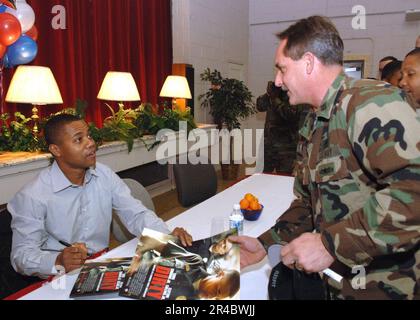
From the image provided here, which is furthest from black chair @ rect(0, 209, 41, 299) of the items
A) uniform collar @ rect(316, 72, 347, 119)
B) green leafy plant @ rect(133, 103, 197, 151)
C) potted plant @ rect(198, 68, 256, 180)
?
potted plant @ rect(198, 68, 256, 180)

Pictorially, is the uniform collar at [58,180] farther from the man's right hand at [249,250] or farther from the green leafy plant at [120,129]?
the green leafy plant at [120,129]

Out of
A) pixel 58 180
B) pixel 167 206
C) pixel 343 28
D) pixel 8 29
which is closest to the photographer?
pixel 58 180

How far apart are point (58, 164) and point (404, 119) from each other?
147 centimetres

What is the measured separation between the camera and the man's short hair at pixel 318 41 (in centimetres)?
104

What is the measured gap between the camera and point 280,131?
4023 mm

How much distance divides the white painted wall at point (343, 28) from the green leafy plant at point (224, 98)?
5.19ft

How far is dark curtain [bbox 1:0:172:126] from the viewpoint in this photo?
382 cm

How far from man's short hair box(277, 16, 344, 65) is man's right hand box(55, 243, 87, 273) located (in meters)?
0.97

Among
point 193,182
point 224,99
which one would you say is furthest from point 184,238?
point 224,99

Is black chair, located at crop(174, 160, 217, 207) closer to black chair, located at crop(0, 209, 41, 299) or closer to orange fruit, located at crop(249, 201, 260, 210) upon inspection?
orange fruit, located at crop(249, 201, 260, 210)

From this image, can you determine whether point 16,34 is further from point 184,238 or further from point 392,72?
point 392,72

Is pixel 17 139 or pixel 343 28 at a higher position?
pixel 343 28

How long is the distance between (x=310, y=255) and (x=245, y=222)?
95 cm

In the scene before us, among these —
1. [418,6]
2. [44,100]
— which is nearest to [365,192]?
[44,100]
